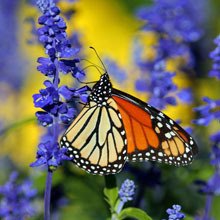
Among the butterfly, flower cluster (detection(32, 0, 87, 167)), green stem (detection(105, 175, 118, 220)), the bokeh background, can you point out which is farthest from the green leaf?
the bokeh background

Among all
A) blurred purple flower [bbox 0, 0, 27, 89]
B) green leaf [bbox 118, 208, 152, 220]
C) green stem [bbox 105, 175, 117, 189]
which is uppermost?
blurred purple flower [bbox 0, 0, 27, 89]

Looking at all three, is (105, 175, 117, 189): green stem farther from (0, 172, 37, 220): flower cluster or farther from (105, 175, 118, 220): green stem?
(0, 172, 37, 220): flower cluster

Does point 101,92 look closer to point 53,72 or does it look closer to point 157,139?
point 157,139

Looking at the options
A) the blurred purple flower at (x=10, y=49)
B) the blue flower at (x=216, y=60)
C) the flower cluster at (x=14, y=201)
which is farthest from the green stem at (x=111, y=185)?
the blurred purple flower at (x=10, y=49)

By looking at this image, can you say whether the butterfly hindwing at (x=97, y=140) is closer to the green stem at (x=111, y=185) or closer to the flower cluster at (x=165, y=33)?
the green stem at (x=111, y=185)

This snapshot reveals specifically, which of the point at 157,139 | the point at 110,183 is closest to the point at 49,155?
the point at 110,183

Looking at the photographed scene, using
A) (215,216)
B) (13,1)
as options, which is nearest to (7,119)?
(13,1)
